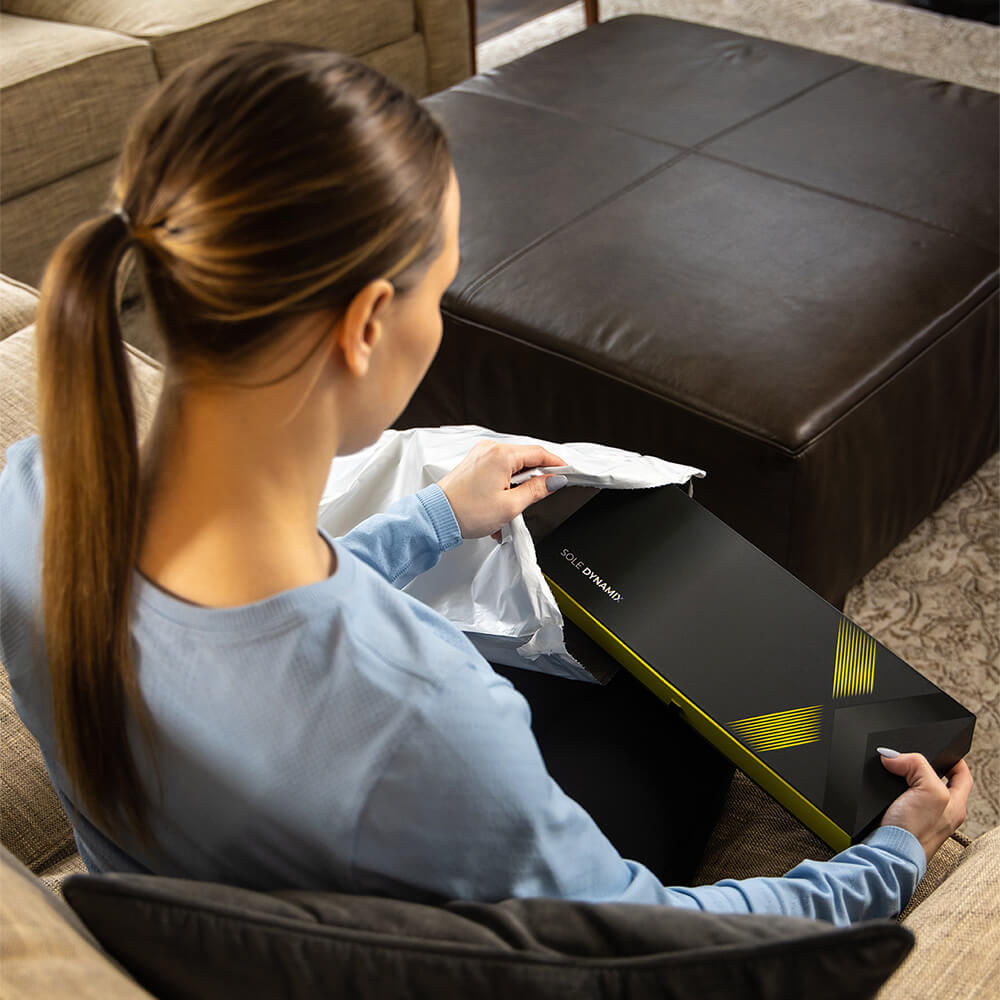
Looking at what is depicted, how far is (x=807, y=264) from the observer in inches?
62.7

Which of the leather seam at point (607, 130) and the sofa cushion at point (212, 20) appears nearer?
the leather seam at point (607, 130)

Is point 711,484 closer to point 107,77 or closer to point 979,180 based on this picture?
point 979,180

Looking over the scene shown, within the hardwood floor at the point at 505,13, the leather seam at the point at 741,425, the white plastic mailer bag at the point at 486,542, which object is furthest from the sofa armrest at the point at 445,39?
the white plastic mailer bag at the point at 486,542

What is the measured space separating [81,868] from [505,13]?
3390 millimetres

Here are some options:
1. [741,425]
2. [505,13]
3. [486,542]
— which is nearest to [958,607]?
[741,425]

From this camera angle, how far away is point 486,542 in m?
1.10

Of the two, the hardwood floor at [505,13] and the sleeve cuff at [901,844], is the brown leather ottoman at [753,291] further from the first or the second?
the hardwood floor at [505,13]

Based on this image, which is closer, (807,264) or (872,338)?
(872,338)

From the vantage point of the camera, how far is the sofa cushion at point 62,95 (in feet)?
7.07

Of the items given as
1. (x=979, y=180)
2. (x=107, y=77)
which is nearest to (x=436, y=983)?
(x=979, y=180)

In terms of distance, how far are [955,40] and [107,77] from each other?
8.05ft

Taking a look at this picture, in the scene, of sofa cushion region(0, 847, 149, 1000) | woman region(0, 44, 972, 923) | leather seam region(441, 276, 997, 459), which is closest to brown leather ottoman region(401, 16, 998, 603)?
leather seam region(441, 276, 997, 459)

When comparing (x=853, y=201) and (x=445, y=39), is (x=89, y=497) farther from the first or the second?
(x=445, y=39)

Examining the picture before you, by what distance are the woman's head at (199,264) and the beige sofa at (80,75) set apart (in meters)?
1.78
